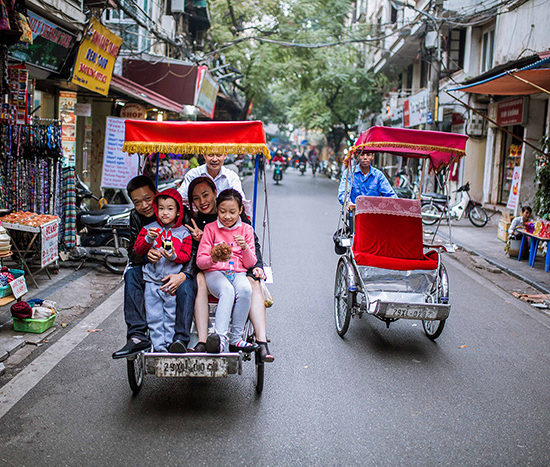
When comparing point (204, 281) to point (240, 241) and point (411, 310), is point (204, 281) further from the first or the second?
point (411, 310)

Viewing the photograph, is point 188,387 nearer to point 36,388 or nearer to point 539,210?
point 36,388

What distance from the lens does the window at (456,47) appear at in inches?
814

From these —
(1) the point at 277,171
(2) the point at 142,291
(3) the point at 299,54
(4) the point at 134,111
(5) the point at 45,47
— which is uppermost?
(3) the point at 299,54

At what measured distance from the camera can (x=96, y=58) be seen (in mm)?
10070

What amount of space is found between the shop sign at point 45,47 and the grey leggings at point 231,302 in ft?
18.1

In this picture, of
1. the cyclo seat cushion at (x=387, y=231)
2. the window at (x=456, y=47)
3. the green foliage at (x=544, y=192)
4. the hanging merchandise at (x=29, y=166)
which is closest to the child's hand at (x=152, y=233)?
the cyclo seat cushion at (x=387, y=231)

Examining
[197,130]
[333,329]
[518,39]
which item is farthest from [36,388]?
[518,39]

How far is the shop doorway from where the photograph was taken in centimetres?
1677

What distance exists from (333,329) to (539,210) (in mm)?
6046

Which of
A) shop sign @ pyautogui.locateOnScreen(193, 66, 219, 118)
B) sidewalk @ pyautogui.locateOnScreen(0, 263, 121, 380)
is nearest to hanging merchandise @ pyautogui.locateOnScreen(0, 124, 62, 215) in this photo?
sidewalk @ pyautogui.locateOnScreen(0, 263, 121, 380)

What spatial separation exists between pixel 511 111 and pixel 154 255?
1452cm

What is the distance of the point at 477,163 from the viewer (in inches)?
782

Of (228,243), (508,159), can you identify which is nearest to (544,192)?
(228,243)

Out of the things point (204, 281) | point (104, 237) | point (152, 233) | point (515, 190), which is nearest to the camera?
point (152, 233)
